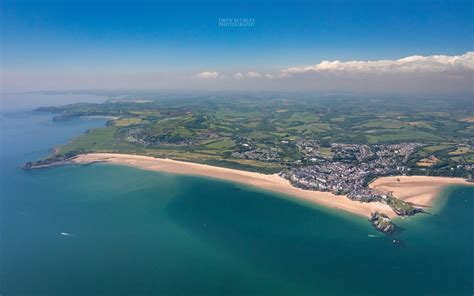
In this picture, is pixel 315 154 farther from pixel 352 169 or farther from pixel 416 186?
pixel 416 186

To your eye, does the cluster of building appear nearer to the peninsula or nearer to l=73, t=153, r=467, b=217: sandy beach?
the peninsula

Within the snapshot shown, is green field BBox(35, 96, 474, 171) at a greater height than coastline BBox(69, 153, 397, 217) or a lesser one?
greater

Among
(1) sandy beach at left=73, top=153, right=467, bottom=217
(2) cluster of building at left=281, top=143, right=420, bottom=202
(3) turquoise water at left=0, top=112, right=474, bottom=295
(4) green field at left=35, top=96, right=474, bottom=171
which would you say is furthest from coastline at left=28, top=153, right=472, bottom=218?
(4) green field at left=35, top=96, right=474, bottom=171

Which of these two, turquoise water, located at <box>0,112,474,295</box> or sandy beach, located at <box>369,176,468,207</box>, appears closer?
turquoise water, located at <box>0,112,474,295</box>

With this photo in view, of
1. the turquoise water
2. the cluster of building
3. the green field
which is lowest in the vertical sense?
the turquoise water

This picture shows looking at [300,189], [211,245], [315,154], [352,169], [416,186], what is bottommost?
[211,245]

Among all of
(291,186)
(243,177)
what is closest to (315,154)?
(291,186)

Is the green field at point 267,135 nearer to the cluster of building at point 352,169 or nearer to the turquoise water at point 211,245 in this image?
the cluster of building at point 352,169
